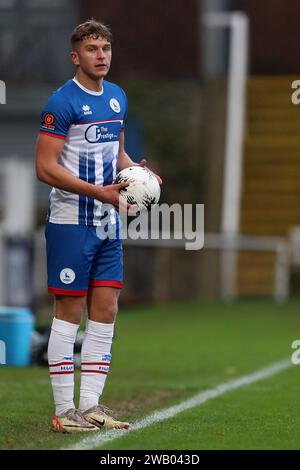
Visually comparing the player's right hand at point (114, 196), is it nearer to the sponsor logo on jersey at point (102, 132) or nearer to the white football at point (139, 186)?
the white football at point (139, 186)

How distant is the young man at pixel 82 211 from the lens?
7098 mm

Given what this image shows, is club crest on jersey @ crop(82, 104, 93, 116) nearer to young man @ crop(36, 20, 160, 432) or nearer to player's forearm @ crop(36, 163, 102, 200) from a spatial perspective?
young man @ crop(36, 20, 160, 432)

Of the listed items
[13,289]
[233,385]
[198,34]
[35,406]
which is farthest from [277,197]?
[35,406]

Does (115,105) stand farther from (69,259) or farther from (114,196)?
(69,259)

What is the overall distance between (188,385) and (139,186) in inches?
128

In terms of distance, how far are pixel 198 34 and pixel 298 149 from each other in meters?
3.06

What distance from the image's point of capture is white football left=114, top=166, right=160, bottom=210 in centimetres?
718

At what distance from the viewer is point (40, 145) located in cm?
710

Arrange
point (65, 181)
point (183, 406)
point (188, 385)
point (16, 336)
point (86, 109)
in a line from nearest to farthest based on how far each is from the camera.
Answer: point (65, 181)
point (86, 109)
point (183, 406)
point (188, 385)
point (16, 336)

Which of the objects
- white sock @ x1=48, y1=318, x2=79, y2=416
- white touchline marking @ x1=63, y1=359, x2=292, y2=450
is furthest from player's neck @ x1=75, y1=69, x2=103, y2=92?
white touchline marking @ x1=63, y1=359, x2=292, y2=450

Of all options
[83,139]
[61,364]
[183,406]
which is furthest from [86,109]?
[183,406]

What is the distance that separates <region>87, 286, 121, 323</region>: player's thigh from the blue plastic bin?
14.3 feet

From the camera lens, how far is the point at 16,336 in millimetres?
11789

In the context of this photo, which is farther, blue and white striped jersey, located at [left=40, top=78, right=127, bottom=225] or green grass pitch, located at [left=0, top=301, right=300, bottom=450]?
blue and white striped jersey, located at [left=40, top=78, right=127, bottom=225]
